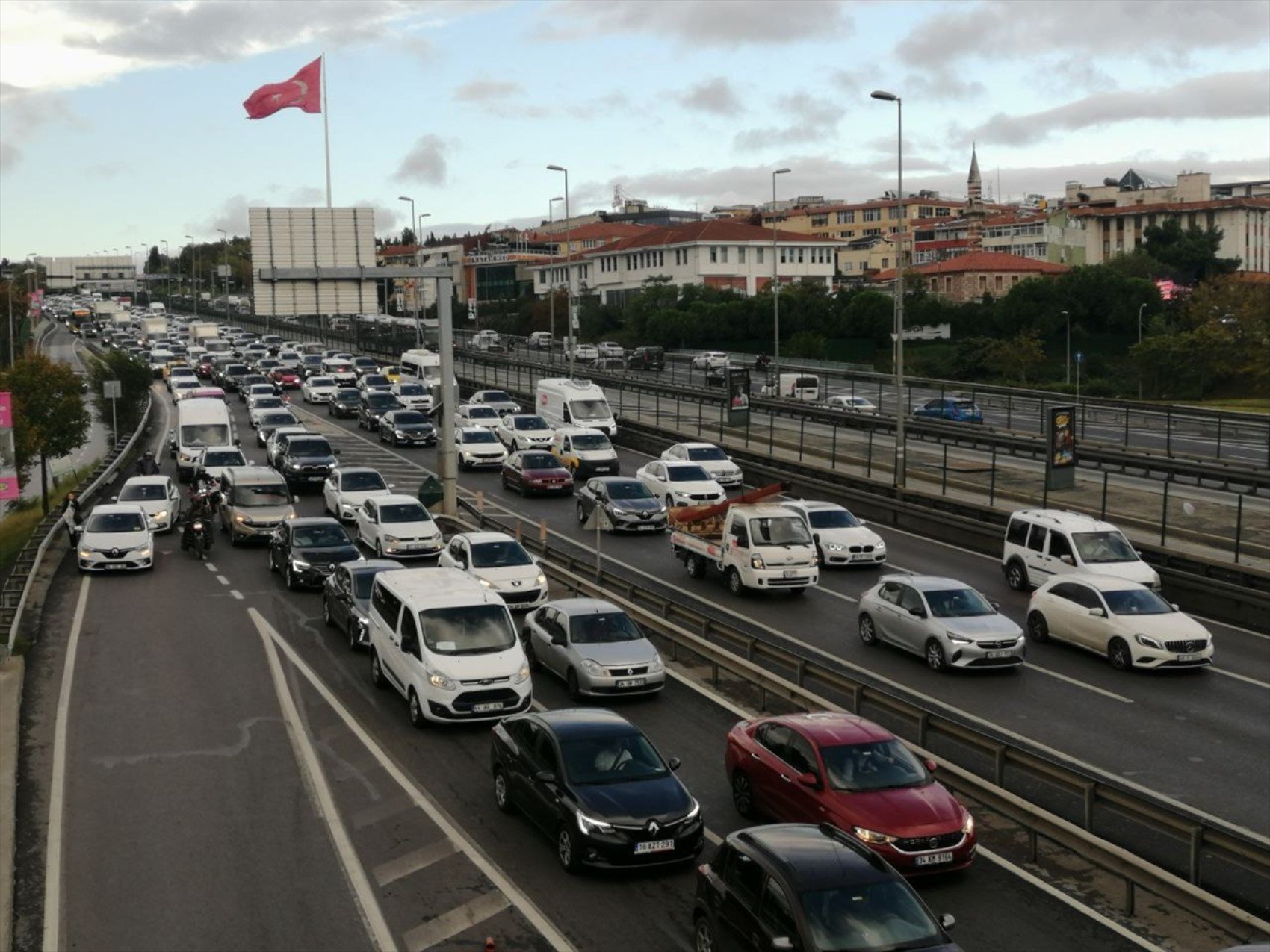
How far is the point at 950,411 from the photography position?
57.6 metres

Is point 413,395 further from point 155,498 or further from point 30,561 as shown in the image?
point 30,561

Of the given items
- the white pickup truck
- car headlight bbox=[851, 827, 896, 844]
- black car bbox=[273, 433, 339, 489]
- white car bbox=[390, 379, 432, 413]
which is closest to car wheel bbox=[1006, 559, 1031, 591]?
the white pickup truck

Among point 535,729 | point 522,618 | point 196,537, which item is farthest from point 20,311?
point 535,729

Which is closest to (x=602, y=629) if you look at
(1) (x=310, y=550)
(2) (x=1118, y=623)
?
(2) (x=1118, y=623)

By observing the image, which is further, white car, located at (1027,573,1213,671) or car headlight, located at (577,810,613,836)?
white car, located at (1027,573,1213,671)

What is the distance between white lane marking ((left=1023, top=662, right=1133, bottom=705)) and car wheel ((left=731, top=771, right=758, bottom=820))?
8.22 meters

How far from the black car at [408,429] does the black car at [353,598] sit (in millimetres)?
27935

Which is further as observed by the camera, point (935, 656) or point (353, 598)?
point (353, 598)

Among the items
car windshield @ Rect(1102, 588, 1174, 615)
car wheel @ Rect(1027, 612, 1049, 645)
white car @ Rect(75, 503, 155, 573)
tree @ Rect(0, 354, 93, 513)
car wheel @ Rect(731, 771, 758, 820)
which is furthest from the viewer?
tree @ Rect(0, 354, 93, 513)

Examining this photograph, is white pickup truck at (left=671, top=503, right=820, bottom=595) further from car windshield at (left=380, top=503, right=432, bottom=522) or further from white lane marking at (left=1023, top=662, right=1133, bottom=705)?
car windshield at (left=380, top=503, right=432, bottom=522)

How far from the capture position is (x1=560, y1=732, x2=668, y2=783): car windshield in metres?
14.2

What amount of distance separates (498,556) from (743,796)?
38.8 ft

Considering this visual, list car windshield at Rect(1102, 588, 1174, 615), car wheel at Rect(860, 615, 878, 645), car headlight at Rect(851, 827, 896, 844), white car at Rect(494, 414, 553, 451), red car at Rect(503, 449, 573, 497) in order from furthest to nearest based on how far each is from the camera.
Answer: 1. white car at Rect(494, 414, 553, 451)
2. red car at Rect(503, 449, 573, 497)
3. car wheel at Rect(860, 615, 878, 645)
4. car windshield at Rect(1102, 588, 1174, 615)
5. car headlight at Rect(851, 827, 896, 844)

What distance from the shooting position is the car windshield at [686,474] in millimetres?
37656
